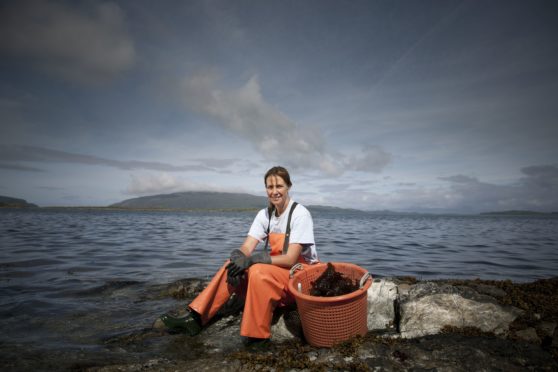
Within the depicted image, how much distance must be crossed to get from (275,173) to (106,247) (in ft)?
47.5

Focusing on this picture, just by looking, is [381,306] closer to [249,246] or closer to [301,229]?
[301,229]

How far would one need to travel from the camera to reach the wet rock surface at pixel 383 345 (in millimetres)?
3340

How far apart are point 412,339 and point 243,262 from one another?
2.76 m

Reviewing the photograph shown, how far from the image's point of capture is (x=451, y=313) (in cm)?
446

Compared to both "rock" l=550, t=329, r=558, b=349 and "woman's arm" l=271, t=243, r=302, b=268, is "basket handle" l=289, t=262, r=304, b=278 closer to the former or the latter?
"woman's arm" l=271, t=243, r=302, b=268

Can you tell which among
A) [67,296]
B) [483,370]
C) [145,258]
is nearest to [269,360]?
[483,370]

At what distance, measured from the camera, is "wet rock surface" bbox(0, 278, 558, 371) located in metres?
3.34

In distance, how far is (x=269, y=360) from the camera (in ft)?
11.3

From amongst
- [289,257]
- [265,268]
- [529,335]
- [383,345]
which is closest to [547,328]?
[529,335]

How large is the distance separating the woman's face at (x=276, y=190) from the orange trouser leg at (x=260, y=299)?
1.24 meters

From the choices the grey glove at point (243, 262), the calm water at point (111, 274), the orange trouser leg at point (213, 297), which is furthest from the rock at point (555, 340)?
the calm water at point (111, 274)

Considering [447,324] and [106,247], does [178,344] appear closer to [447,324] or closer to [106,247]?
[447,324]

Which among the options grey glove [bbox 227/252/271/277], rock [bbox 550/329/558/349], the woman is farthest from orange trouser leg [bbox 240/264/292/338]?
rock [bbox 550/329/558/349]

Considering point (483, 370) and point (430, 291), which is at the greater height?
point (430, 291)
